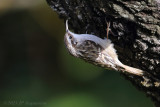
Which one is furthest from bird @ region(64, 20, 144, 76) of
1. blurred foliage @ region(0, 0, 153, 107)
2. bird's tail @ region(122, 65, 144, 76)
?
blurred foliage @ region(0, 0, 153, 107)

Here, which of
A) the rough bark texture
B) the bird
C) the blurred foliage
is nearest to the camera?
the rough bark texture

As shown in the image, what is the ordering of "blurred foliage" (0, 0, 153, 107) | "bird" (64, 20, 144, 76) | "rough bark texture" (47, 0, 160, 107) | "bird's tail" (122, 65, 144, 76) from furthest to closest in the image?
"blurred foliage" (0, 0, 153, 107) → "bird" (64, 20, 144, 76) → "bird's tail" (122, 65, 144, 76) → "rough bark texture" (47, 0, 160, 107)

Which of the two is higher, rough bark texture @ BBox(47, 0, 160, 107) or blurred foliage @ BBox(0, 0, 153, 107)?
rough bark texture @ BBox(47, 0, 160, 107)

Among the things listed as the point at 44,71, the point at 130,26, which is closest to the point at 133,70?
the point at 130,26

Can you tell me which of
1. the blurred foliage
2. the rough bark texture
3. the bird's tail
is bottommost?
the blurred foliage

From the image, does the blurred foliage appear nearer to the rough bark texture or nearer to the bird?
the bird

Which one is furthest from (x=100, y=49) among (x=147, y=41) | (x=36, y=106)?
(x=36, y=106)

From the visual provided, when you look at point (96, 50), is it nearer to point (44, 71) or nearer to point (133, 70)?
point (133, 70)

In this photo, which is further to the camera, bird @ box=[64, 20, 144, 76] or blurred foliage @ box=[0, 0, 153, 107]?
blurred foliage @ box=[0, 0, 153, 107]
